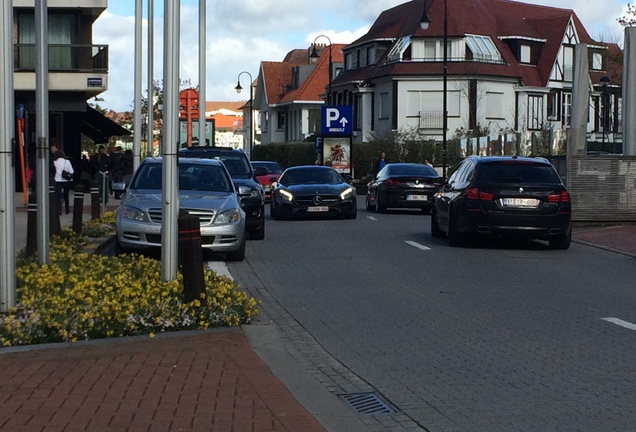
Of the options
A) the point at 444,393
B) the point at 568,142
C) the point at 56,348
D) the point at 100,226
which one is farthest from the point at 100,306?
the point at 568,142

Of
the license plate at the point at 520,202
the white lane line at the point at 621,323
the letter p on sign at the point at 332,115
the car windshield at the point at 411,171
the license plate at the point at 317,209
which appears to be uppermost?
the letter p on sign at the point at 332,115

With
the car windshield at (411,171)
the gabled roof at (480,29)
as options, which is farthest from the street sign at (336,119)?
the gabled roof at (480,29)

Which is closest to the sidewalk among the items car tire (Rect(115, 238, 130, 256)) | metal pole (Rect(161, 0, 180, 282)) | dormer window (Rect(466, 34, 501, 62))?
metal pole (Rect(161, 0, 180, 282))

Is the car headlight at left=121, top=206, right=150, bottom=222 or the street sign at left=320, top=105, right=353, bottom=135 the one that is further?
the street sign at left=320, top=105, right=353, bottom=135

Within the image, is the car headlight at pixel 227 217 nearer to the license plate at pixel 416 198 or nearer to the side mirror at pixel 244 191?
the side mirror at pixel 244 191

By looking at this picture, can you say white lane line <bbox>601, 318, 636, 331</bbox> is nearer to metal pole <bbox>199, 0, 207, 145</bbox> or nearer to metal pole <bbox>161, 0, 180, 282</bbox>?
metal pole <bbox>161, 0, 180, 282</bbox>

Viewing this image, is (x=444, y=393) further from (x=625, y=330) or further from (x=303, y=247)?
(x=303, y=247)

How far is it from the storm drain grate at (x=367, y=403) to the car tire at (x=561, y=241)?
1220cm

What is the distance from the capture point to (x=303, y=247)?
1923 cm

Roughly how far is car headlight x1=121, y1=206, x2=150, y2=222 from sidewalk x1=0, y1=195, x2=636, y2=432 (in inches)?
254

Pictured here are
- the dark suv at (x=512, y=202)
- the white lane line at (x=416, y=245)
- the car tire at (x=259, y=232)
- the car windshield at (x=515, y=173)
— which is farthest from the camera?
the car tire at (x=259, y=232)

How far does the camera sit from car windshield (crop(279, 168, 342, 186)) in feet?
92.8

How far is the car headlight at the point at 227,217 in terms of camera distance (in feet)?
53.9

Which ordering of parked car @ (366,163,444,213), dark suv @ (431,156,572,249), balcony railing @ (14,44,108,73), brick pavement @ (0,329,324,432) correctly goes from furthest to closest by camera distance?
balcony railing @ (14,44,108,73) < parked car @ (366,163,444,213) < dark suv @ (431,156,572,249) < brick pavement @ (0,329,324,432)
